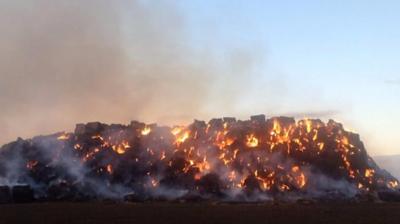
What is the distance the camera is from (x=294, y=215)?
5206 centimetres

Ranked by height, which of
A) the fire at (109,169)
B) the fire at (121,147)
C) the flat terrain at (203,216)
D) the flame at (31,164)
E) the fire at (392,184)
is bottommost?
the flat terrain at (203,216)

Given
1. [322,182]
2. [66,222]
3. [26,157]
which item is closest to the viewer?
[66,222]

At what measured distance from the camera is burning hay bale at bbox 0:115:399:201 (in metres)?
84.9

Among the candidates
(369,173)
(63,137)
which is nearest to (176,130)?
(63,137)

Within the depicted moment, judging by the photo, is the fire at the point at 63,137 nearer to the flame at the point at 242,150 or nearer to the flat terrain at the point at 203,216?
the flame at the point at 242,150

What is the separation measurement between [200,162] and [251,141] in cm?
951

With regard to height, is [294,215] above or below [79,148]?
below

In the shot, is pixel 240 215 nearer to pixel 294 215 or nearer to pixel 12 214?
pixel 294 215

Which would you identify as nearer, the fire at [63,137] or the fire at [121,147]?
the fire at [121,147]

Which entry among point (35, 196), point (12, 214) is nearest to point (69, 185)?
point (35, 196)

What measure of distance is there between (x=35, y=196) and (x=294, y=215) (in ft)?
145

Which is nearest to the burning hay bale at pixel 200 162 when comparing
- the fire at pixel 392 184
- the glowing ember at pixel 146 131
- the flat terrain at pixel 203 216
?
the glowing ember at pixel 146 131

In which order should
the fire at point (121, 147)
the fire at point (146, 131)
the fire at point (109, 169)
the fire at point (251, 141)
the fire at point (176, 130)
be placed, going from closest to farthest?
the fire at point (109, 169) < the fire at point (251, 141) < the fire at point (121, 147) < the fire at point (146, 131) < the fire at point (176, 130)

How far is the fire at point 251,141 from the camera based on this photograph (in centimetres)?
9350
